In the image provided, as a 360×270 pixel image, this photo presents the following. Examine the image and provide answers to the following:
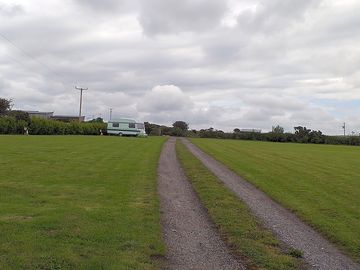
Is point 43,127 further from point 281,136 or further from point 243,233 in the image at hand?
point 243,233

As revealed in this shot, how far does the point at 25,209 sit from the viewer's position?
974cm

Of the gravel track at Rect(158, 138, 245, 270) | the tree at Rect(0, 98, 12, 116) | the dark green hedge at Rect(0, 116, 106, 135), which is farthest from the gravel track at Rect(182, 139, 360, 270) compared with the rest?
the tree at Rect(0, 98, 12, 116)

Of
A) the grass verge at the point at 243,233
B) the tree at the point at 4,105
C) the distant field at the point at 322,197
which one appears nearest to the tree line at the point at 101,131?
the tree at the point at 4,105

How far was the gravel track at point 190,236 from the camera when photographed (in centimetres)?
657

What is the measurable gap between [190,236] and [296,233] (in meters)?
2.29

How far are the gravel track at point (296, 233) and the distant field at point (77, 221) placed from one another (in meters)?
2.48

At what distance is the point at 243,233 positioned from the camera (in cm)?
834

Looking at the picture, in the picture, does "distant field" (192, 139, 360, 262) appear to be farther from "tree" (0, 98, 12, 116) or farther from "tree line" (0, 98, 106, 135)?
"tree" (0, 98, 12, 116)

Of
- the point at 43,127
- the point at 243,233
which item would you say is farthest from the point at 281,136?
the point at 243,233

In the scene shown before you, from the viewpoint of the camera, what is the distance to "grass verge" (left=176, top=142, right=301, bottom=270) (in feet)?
22.2

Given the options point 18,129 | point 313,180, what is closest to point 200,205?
point 313,180

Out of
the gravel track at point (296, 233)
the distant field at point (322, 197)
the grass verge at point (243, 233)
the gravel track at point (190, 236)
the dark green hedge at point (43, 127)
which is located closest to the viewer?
the gravel track at point (190, 236)

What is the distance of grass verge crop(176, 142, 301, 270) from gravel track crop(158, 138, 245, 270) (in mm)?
192

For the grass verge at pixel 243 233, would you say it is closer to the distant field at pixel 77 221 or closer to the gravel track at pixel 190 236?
the gravel track at pixel 190 236
